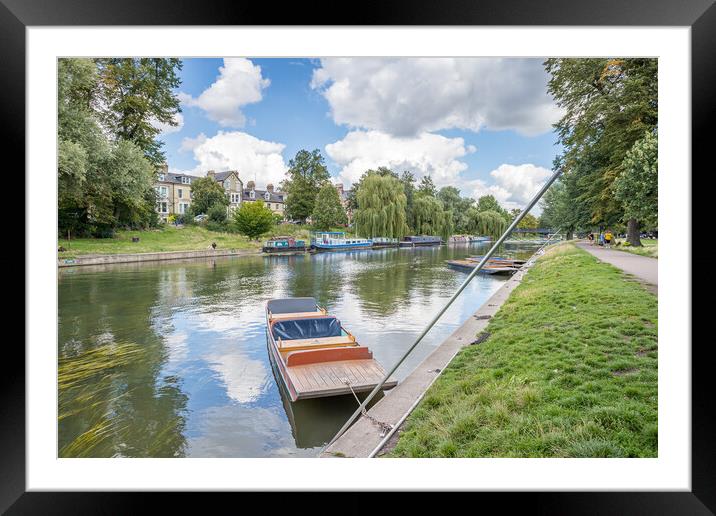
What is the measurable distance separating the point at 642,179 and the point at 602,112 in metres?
1.52

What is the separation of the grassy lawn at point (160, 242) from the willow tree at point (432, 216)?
3385 millimetres

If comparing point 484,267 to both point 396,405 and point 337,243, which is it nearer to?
point 337,243

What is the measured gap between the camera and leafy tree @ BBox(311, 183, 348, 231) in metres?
5.85

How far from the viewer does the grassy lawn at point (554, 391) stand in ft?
5.65

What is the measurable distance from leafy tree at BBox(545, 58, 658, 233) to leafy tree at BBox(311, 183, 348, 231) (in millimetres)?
2923

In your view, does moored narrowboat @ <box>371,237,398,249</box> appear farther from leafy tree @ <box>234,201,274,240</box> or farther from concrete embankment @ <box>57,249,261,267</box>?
leafy tree @ <box>234,201,274,240</box>

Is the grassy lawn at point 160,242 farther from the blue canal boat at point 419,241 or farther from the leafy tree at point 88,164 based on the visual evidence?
the blue canal boat at point 419,241

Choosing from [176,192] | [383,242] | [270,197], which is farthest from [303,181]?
[383,242]

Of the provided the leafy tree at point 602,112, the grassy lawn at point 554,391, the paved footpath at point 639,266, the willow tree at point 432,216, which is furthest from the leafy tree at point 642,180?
the willow tree at point 432,216
